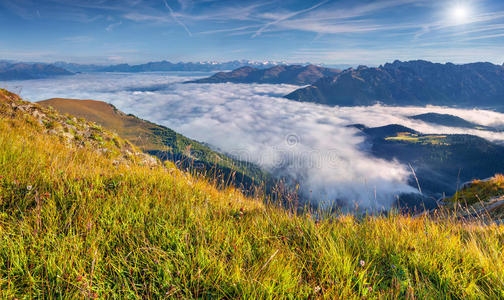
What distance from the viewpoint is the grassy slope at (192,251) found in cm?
217

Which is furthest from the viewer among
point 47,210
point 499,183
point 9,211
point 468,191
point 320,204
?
point 468,191

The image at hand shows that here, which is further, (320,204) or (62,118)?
(62,118)

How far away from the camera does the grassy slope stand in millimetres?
2174

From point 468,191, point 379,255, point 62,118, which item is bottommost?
point 468,191

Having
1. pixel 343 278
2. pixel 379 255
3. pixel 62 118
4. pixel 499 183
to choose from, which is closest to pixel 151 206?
pixel 343 278

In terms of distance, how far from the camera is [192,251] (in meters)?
2.50

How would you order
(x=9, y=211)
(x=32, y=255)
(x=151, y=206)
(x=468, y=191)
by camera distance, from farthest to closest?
1. (x=468, y=191)
2. (x=151, y=206)
3. (x=9, y=211)
4. (x=32, y=255)

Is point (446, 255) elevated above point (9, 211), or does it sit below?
below

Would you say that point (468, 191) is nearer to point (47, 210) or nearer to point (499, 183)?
point (499, 183)

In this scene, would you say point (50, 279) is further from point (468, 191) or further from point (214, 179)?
point (468, 191)

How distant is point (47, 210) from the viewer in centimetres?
293

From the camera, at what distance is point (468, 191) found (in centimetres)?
1183

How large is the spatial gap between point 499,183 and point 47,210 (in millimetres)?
16792

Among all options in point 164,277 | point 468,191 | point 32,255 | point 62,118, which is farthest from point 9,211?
point 468,191
